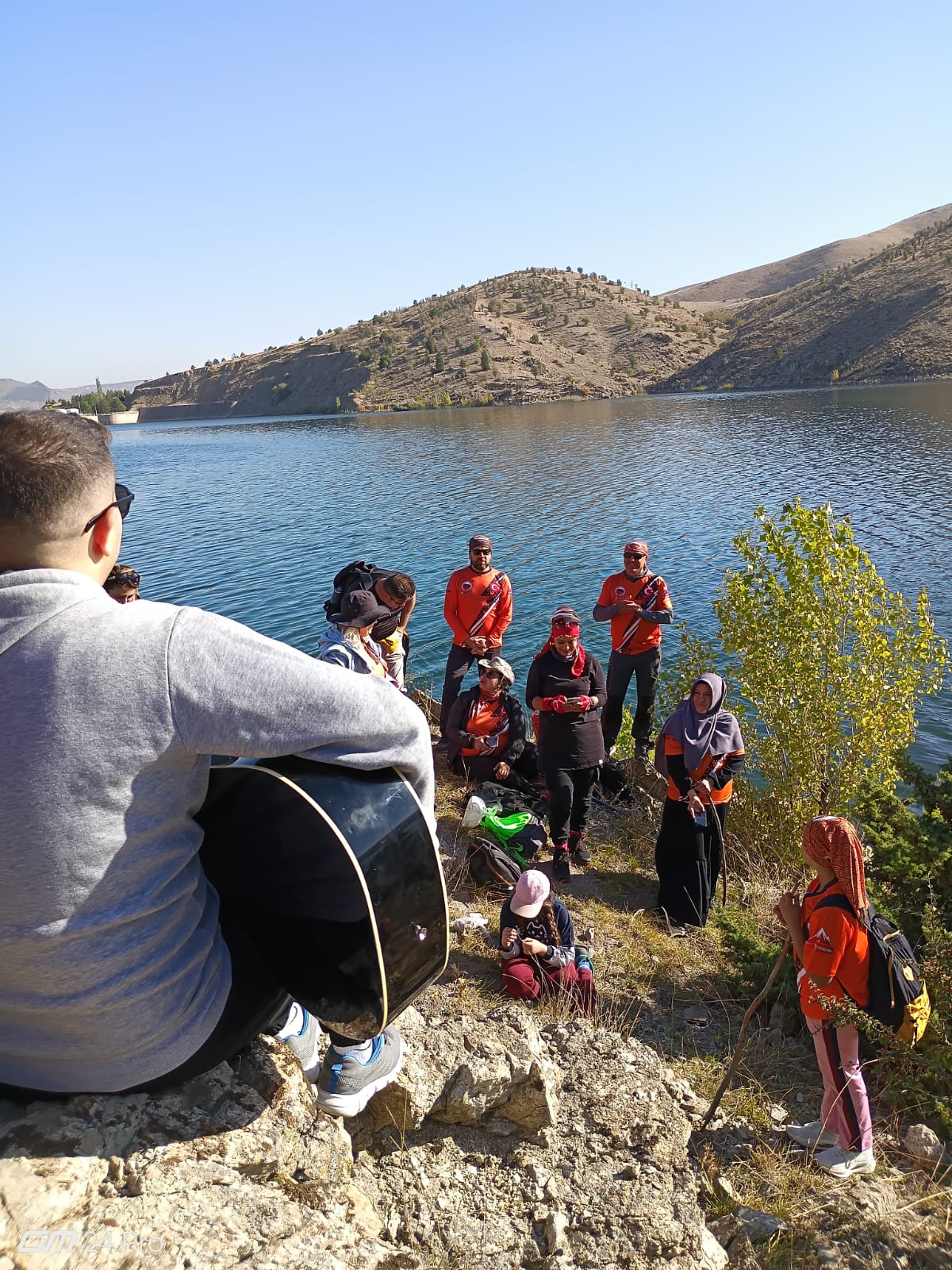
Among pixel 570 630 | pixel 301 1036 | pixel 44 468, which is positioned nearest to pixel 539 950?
pixel 570 630

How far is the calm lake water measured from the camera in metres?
19.5

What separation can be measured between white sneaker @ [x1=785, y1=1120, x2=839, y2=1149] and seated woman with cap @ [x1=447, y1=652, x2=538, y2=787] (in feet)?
→ 14.9

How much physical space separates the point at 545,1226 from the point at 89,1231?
193 centimetres

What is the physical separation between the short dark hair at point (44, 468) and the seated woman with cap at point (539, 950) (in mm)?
4597

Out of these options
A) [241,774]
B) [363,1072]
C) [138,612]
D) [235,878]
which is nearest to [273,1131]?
[363,1072]

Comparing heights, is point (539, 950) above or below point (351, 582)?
below

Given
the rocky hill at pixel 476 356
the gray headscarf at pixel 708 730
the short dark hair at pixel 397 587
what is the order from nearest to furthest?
1. the short dark hair at pixel 397 587
2. the gray headscarf at pixel 708 730
3. the rocky hill at pixel 476 356

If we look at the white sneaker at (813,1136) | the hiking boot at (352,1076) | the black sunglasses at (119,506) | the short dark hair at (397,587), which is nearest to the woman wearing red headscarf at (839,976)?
the white sneaker at (813,1136)

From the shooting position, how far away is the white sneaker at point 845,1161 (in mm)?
4113

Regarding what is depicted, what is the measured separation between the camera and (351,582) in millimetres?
5766

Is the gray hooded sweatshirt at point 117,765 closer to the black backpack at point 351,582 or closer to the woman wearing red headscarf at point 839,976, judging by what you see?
the woman wearing red headscarf at point 839,976

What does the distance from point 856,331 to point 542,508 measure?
74.8 m

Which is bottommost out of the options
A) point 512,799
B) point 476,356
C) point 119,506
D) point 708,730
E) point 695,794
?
point 512,799

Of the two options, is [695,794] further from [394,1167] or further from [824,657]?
[394,1167]
